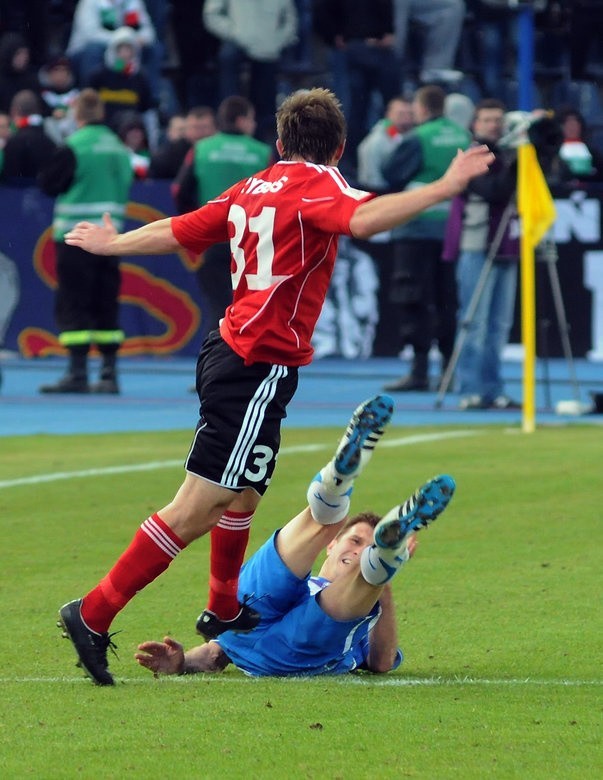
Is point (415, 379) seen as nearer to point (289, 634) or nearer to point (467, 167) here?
point (289, 634)

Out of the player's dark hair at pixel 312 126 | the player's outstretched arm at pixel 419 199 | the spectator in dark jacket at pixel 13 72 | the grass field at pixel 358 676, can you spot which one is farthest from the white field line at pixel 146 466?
the spectator in dark jacket at pixel 13 72

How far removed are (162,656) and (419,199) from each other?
1.89 metres

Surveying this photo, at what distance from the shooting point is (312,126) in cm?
656

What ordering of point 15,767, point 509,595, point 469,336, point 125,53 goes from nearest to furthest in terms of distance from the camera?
point 15,767, point 509,595, point 469,336, point 125,53

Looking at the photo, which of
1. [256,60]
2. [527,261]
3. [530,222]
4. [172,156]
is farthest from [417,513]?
[256,60]

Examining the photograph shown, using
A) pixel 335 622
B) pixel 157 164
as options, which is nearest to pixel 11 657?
pixel 335 622

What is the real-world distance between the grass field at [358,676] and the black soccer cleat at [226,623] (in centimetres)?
17

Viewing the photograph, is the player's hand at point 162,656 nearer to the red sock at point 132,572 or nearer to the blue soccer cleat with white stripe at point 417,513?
the red sock at point 132,572

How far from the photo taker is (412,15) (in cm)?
2336

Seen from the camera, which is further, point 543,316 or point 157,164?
point 157,164

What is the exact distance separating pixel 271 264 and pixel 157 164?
602 inches

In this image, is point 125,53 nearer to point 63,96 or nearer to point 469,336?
point 63,96

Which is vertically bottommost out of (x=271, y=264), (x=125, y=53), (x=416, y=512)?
(x=416, y=512)

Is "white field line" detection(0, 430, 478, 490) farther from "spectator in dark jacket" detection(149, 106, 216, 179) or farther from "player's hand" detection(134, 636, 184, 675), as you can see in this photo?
"spectator in dark jacket" detection(149, 106, 216, 179)
